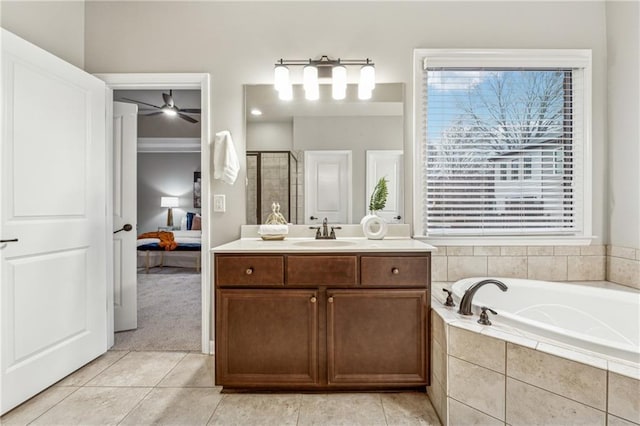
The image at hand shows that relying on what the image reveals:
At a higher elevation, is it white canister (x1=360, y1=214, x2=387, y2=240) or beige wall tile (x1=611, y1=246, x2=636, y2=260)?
white canister (x1=360, y1=214, x2=387, y2=240)

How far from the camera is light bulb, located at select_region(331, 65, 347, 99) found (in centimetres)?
224

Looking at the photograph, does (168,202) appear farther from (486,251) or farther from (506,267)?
(506,267)

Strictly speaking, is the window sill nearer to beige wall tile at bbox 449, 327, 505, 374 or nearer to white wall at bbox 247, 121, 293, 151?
beige wall tile at bbox 449, 327, 505, 374

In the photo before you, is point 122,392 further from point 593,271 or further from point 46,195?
point 593,271

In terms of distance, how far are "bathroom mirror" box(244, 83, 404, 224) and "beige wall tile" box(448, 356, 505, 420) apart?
3.56 feet

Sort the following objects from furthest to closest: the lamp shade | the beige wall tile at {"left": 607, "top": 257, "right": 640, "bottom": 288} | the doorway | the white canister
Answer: the lamp shade, the doorway, the white canister, the beige wall tile at {"left": 607, "top": 257, "right": 640, "bottom": 288}

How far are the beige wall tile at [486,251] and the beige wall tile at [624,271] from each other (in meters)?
0.77

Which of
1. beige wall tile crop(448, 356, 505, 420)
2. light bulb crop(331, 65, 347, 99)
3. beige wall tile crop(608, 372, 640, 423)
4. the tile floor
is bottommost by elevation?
the tile floor

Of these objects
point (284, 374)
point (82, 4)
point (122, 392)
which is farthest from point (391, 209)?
point (82, 4)

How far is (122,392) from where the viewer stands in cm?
187

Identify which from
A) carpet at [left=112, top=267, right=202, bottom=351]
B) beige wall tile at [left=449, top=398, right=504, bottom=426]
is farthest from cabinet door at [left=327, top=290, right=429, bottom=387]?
carpet at [left=112, top=267, right=202, bottom=351]

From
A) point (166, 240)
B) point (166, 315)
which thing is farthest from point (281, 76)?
point (166, 240)

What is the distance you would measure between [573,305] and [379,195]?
4.55ft

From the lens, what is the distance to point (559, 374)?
1.24 meters
